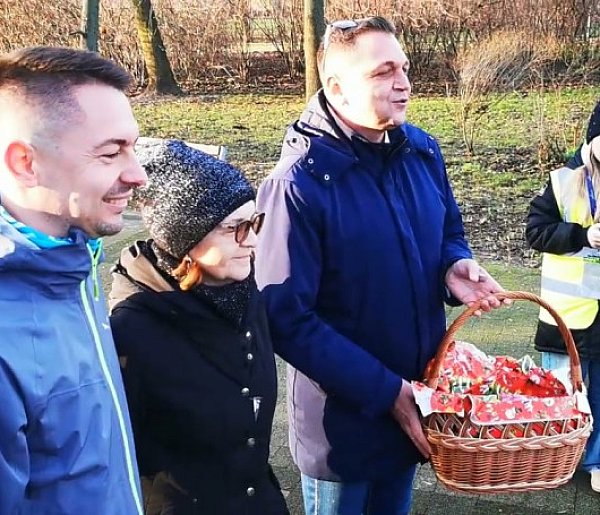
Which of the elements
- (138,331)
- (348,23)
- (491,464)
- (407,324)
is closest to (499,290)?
(407,324)

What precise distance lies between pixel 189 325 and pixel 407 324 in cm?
78

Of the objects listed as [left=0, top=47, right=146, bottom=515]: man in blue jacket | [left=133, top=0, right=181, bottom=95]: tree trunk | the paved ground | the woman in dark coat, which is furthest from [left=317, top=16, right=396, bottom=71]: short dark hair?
→ [left=133, top=0, right=181, bottom=95]: tree trunk

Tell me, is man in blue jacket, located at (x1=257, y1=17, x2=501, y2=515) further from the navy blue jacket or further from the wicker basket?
the wicker basket

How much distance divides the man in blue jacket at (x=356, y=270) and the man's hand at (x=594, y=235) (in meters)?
0.87

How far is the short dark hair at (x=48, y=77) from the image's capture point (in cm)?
A: 151

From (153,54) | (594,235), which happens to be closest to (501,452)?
(594,235)

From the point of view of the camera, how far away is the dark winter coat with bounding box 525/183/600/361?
3.37 meters

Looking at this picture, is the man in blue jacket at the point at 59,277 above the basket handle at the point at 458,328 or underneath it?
above

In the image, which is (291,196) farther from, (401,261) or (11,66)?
(11,66)

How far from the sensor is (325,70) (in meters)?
2.53

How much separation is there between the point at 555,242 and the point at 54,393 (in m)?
2.50

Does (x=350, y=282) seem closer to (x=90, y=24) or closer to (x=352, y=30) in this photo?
(x=352, y=30)

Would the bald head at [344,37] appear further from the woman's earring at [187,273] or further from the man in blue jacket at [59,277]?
the man in blue jacket at [59,277]

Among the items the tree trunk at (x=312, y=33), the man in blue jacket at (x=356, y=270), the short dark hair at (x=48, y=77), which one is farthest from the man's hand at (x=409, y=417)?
the tree trunk at (x=312, y=33)
